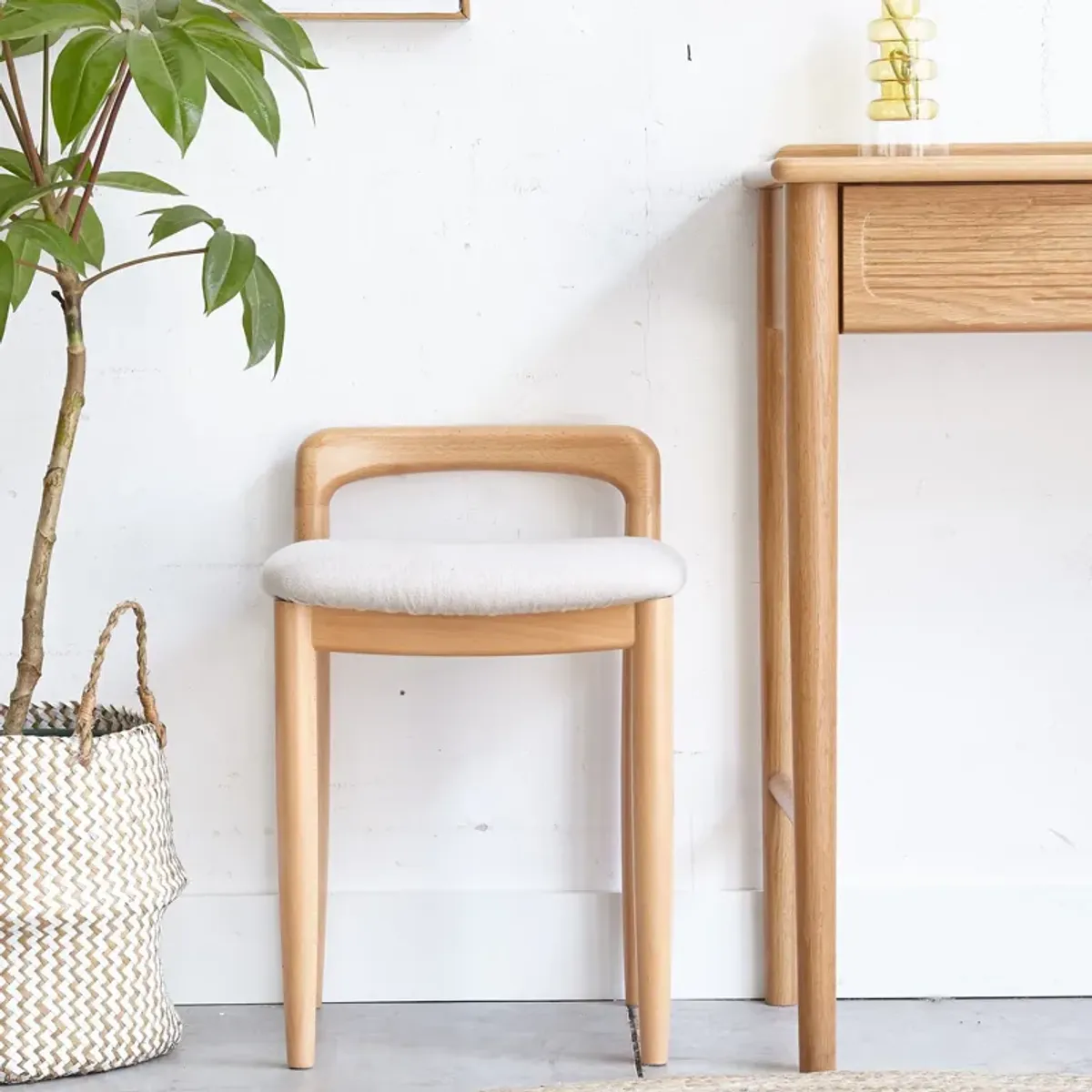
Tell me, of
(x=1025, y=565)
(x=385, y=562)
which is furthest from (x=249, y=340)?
(x=1025, y=565)

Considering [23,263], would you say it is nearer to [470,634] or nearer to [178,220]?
[178,220]

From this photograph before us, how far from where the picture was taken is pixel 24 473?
155 centimetres

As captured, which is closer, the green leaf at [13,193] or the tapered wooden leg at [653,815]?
the green leaf at [13,193]

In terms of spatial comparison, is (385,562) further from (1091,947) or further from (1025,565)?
(1091,947)

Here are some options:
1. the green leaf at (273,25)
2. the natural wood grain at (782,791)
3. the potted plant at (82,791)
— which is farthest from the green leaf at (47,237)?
the natural wood grain at (782,791)

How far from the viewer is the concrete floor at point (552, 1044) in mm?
1369

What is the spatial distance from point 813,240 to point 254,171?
628 millimetres

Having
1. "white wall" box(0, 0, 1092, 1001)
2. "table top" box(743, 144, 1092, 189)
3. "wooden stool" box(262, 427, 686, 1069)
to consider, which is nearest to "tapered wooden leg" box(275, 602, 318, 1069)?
"wooden stool" box(262, 427, 686, 1069)

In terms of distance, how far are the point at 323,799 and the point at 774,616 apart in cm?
51

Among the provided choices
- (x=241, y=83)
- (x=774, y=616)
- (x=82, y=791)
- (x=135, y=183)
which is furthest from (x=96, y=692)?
(x=774, y=616)

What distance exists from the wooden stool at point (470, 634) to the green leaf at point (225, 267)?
251mm

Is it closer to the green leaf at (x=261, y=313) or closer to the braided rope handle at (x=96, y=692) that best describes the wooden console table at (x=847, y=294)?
the green leaf at (x=261, y=313)

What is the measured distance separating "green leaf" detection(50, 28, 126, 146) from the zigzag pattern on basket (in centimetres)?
56

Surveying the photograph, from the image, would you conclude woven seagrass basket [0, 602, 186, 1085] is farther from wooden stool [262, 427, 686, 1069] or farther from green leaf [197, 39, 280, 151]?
green leaf [197, 39, 280, 151]
